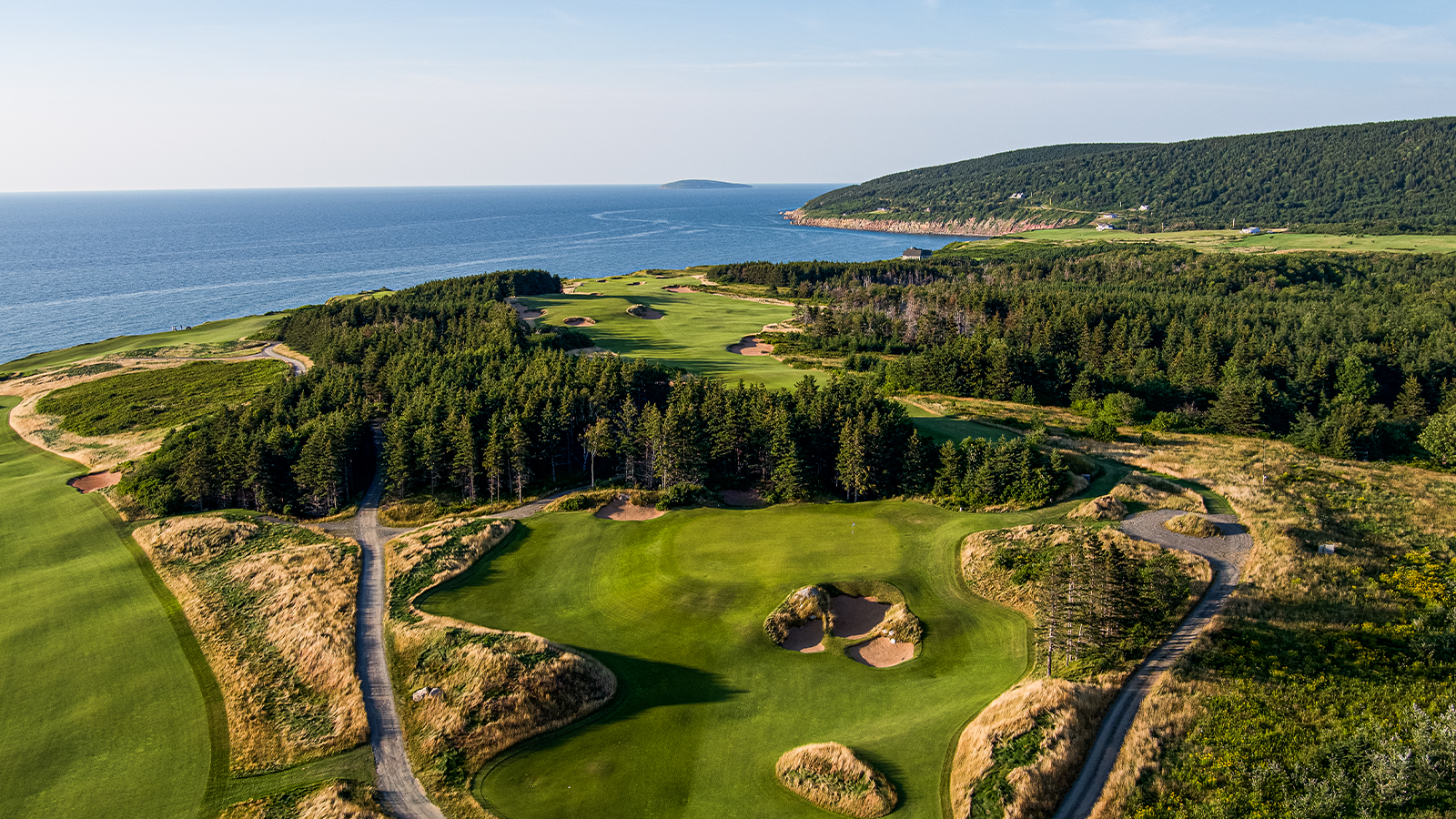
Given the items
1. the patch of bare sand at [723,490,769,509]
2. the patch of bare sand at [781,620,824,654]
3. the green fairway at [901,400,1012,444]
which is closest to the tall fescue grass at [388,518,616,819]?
the patch of bare sand at [781,620,824,654]

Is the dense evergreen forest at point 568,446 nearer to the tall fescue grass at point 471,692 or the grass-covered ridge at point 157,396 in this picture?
the grass-covered ridge at point 157,396

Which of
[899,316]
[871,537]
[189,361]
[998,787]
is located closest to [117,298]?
[189,361]

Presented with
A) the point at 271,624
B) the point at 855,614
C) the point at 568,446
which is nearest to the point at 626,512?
the point at 568,446

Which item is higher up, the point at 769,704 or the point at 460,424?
the point at 460,424

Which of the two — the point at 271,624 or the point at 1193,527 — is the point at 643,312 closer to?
the point at 271,624

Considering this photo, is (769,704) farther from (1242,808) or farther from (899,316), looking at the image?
(899,316)

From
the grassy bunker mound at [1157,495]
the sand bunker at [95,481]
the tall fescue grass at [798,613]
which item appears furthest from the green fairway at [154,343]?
the grassy bunker mound at [1157,495]
